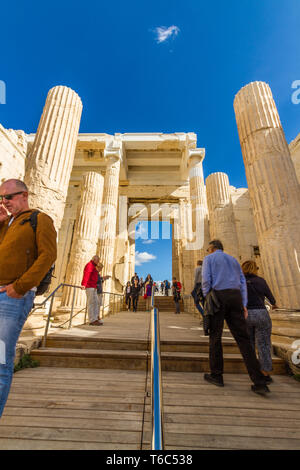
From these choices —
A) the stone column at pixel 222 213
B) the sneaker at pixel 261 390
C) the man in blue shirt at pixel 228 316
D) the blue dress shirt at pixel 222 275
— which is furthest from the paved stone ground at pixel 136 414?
the stone column at pixel 222 213

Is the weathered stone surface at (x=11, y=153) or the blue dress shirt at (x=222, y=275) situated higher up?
the weathered stone surface at (x=11, y=153)

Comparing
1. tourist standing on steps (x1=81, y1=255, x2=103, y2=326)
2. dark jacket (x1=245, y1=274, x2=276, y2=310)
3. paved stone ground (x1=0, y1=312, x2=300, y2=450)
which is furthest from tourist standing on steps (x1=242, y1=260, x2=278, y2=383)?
tourist standing on steps (x1=81, y1=255, x2=103, y2=326)

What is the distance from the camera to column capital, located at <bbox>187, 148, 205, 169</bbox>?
41.5 feet

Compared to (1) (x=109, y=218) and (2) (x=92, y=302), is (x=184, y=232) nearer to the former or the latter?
(1) (x=109, y=218)

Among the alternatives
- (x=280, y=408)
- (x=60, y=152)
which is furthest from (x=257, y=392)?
(x=60, y=152)

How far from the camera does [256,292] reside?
3.11 meters

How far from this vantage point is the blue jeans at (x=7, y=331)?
1482 millimetres

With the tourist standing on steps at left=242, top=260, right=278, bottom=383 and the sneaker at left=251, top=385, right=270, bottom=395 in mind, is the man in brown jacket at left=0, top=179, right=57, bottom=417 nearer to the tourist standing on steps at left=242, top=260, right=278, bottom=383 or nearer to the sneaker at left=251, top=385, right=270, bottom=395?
the sneaker at left=251, top=385, right=270, bottom=395

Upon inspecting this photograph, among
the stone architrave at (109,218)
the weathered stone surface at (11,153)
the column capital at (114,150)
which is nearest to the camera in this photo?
the weathered stone surface at (11,153)

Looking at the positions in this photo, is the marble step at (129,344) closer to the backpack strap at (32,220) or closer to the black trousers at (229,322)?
the black trousers at (229,322)

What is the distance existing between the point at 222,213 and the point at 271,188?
7.30 metres

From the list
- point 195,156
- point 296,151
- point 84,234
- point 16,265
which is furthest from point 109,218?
point 296,151

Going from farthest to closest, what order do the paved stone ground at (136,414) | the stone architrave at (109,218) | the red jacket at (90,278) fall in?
the stone architrave at (109,218) → the red jacket at (90,278) → the paved stone ground at (136,414)

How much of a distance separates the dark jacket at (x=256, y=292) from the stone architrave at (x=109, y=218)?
707cm
